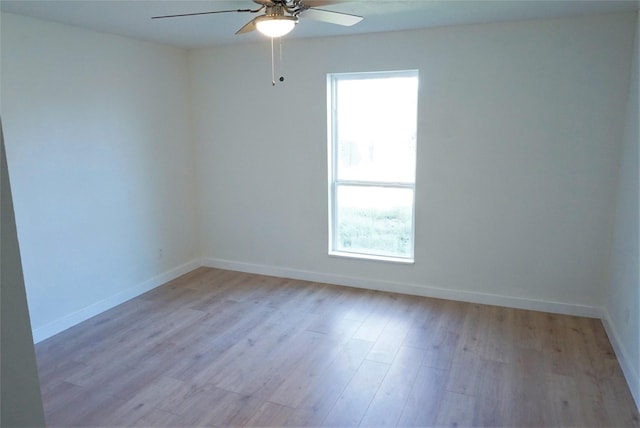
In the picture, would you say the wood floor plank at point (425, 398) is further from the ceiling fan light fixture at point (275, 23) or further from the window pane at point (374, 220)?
the ceiling fan light fixture at point (275, 23)

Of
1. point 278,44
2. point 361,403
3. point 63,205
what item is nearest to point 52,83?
point 63,205

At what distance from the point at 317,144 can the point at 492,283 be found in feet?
7.10

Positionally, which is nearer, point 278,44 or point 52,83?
point 52,83

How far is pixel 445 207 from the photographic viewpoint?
4188 millimetres

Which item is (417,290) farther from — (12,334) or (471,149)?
(12,334)

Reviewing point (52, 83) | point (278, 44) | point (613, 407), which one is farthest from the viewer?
point (278, 44)

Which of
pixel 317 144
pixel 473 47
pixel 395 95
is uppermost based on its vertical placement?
pixel 473 47

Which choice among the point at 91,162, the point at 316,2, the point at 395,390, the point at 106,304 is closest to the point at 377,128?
the point at 316,2

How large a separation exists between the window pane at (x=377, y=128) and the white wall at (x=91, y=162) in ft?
6.10

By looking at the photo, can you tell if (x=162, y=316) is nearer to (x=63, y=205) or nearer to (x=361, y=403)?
(x=63, y=205)

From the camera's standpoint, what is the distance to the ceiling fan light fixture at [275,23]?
2.59 m

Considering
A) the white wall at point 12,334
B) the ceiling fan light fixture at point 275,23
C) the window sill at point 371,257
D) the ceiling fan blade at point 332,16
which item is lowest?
the window sill at point 371,257

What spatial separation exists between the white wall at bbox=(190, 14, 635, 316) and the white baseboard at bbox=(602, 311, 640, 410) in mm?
287

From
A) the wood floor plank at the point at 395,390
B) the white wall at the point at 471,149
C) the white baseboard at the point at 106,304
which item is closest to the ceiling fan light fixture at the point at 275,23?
the white wall at the point at 471,149
